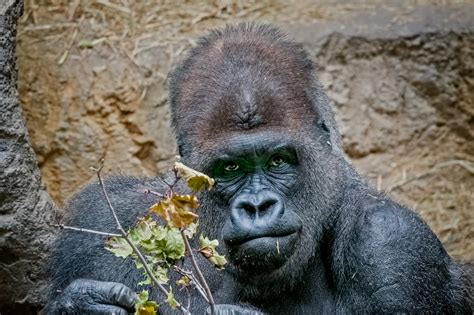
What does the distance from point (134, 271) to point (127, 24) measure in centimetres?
339

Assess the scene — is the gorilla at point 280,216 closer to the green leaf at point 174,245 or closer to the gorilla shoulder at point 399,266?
the gorilla shoulder at point 399,266

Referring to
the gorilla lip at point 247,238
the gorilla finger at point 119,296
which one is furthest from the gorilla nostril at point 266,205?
the gorilla finger at point 119,296

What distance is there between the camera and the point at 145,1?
9.64m

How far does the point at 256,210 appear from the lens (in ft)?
18.8

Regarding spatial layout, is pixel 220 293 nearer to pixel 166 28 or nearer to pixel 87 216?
pixel 87 216

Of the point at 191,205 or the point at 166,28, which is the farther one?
the point at 166,28

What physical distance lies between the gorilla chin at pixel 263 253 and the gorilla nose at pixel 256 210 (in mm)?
90

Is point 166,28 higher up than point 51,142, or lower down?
higher up

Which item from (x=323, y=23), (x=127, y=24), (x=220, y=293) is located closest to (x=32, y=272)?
(x=220, y=293)

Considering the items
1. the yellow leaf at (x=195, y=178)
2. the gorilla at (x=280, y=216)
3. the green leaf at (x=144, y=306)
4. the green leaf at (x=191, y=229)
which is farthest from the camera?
the gorilla at (x=280, y=216)

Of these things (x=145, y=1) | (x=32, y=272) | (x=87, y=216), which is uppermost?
(x=145, y=1)

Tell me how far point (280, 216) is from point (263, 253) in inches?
8.7

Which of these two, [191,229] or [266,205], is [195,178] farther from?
[266,205]

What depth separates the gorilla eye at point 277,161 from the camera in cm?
611
